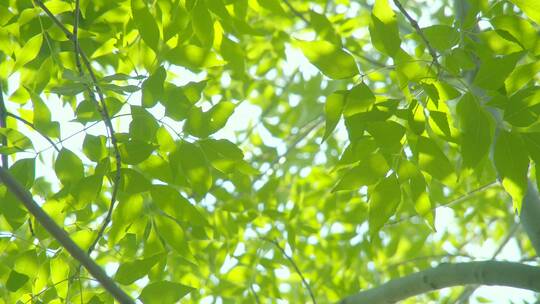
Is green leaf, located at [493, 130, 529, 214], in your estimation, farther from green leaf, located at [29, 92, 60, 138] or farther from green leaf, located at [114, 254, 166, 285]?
green leaf, located at [29, 92, 60, 138]

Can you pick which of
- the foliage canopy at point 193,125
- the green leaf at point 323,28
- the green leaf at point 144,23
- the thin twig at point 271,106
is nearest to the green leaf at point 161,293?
the foliage canopy at point 193,125

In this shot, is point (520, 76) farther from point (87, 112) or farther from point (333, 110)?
point (87, 112)

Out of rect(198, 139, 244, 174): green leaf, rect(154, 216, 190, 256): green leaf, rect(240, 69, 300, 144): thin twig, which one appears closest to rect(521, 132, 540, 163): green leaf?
rect(198, 139, 244, 174): green leaf

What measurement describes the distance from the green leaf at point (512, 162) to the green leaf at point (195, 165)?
0.63 meters

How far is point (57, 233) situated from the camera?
131 cm

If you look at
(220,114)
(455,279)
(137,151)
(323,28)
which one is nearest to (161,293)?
(137,151)

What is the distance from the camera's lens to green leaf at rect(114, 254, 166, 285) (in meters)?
1.51

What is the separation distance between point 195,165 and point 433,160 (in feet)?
1.72

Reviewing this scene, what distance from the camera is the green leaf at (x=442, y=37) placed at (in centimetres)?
136

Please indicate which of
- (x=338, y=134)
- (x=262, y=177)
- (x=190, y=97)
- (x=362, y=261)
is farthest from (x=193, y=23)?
(x=338, y=134)

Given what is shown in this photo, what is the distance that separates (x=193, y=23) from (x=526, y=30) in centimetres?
76

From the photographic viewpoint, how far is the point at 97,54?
6.29 ft

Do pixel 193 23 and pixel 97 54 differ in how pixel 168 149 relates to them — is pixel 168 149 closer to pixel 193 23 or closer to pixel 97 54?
pixel 193 23

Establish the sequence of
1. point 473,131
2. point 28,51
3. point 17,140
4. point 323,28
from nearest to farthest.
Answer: point 473,131
point 17,140
point 28,51
point 323,28
